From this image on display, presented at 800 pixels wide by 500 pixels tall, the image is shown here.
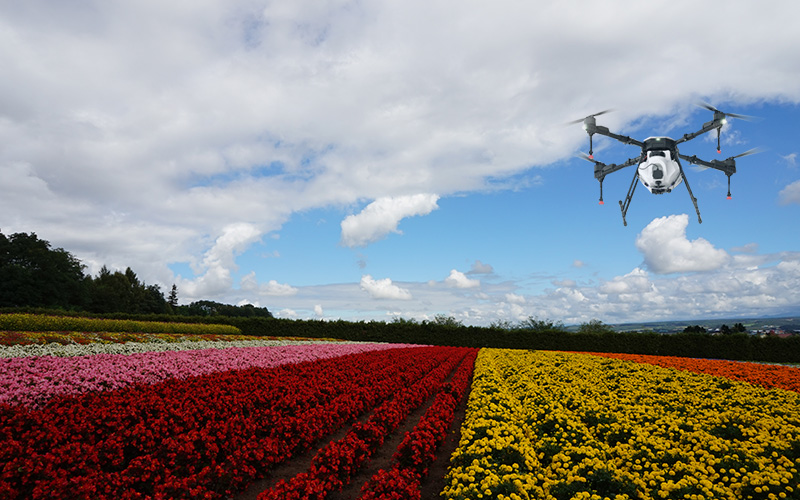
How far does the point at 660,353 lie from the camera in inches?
1511

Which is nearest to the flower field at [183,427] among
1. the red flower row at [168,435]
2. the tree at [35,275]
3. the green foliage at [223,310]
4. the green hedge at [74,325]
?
the red flower row at [168,435]

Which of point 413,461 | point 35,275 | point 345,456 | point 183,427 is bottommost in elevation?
point 413,461

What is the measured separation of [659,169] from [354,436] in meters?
27.9

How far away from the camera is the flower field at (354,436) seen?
19.8 feet

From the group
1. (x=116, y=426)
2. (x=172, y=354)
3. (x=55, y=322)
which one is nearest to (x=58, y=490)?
(x=116, y=426)

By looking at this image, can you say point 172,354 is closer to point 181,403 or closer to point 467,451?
point 181,403

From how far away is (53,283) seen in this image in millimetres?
73375

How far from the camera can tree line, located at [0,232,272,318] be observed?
69000 mm

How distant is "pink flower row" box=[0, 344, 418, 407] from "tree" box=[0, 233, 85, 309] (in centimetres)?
7311

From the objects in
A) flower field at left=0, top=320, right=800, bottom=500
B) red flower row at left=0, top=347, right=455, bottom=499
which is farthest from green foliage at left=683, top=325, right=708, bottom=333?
red flower row at left=0, top=347, right=455, bottom=499

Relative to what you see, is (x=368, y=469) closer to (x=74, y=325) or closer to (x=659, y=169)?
(x=74, y=325)

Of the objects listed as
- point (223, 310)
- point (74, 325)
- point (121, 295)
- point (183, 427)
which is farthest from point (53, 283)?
point (183, 427)

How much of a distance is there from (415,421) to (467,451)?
14.7ft

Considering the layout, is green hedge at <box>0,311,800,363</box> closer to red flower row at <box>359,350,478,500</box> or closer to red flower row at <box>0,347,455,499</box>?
red flower row at <box>0,347,455,499</box>
